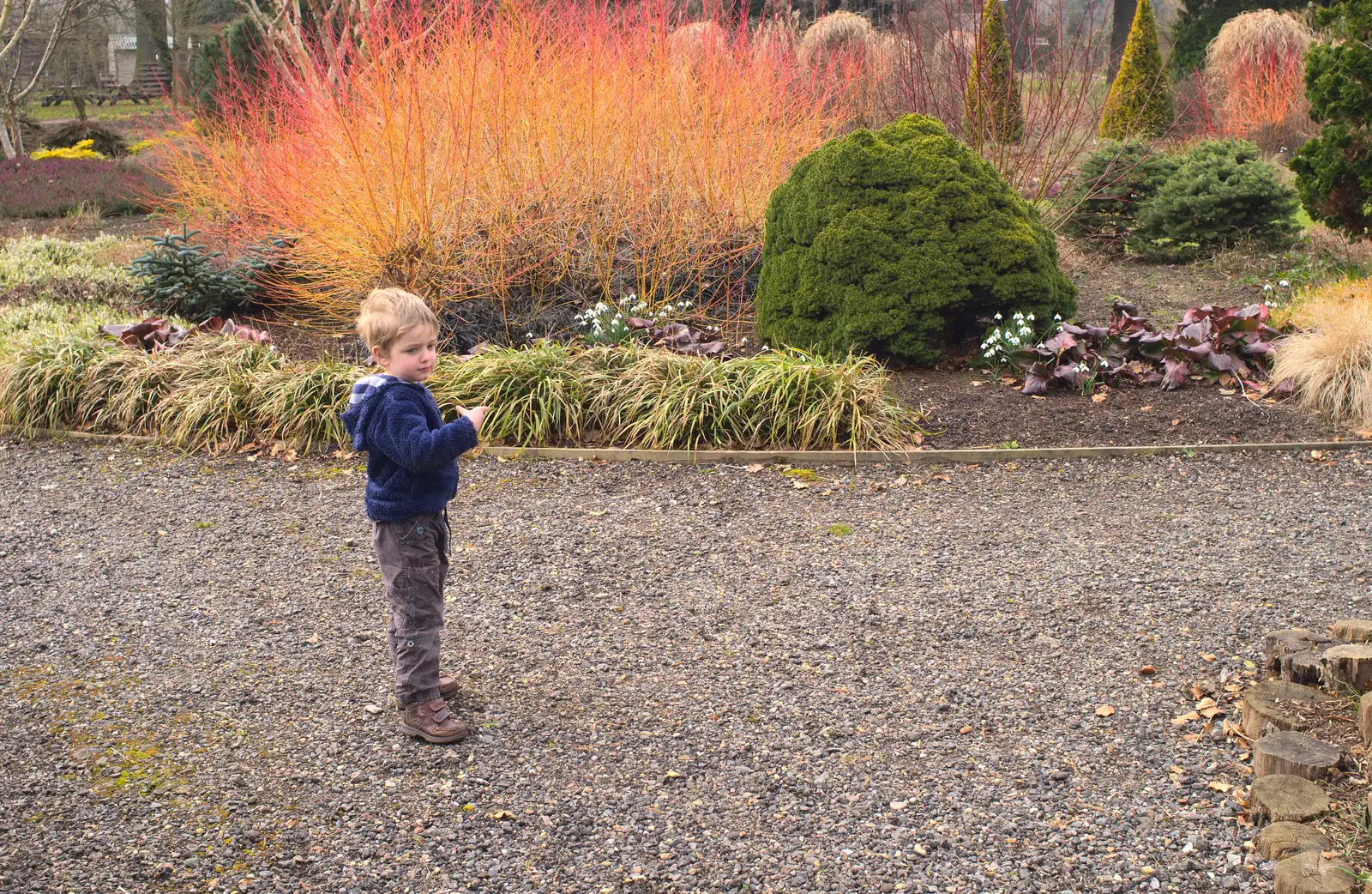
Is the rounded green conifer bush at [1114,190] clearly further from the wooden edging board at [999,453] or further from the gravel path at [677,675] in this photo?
the gravel path at [677,675]


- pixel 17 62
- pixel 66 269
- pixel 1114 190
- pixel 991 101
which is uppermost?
pixel 17 62

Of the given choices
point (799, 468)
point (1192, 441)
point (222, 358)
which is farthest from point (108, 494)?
point (1192, 441)

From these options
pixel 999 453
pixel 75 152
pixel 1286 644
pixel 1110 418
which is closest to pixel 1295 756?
pixel 1286 644

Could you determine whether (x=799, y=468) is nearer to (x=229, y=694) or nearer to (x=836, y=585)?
(x=836, y=585)

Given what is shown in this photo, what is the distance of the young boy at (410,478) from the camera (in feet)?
8.98

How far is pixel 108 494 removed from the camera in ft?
16.8

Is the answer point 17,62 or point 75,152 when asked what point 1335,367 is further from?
point 17,62

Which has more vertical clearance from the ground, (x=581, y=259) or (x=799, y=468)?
(x=581, y=259)

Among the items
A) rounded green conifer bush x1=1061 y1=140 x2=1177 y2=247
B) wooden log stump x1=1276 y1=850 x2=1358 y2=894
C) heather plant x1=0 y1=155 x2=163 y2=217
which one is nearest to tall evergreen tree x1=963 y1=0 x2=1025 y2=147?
rounded green conifer bush x1=1061 y1=140 x2=1177 y2=247

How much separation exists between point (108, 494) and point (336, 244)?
7.23 ft

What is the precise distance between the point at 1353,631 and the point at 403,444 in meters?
2.49

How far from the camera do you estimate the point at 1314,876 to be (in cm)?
212

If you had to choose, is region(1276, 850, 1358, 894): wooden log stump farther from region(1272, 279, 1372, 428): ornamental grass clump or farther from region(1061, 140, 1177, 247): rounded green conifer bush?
region(1061, 140, 1177, 247): rounded green conifer bush

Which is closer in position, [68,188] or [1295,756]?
[1295,756]
